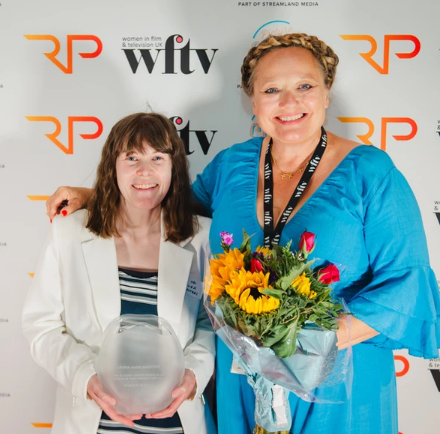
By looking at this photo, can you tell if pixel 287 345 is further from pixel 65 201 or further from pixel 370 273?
pixel 65 201

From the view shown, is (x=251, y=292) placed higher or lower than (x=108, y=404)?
higher

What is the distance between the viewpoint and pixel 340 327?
4.12ft

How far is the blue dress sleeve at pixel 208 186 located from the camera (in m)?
1.95

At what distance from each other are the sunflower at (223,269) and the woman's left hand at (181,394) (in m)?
0.37

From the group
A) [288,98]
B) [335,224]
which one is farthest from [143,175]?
[335,224]

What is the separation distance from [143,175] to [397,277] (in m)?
0.82

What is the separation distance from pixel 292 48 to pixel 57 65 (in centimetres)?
105

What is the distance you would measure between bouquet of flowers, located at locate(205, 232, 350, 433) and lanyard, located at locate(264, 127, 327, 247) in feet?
0.96

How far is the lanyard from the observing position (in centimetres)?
153

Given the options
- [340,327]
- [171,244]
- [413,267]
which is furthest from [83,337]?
[413,267]

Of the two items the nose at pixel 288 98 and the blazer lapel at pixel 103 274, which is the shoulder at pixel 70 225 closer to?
the blazer lapel at pixel 103 274

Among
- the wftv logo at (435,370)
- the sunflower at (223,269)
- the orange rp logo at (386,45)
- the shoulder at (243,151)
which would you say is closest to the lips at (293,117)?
Result: the shoulder at (243,151)

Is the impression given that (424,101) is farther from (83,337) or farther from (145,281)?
(83,337)

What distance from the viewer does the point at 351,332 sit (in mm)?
1350
